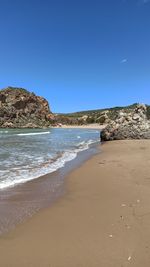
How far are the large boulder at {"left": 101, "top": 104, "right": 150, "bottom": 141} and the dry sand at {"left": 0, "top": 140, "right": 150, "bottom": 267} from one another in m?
19.5

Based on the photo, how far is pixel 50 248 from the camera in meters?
4.10

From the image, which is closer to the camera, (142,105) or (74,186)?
(74,186)

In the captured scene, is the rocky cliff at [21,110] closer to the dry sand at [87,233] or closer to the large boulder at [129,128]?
the large boulder at [129,128]

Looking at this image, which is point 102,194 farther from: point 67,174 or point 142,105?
point 142,105

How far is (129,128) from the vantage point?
1064 inches

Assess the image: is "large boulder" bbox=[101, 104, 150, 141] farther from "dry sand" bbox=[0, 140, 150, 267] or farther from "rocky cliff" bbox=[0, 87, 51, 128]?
"rocky cliff" bbox=[0, 87, 51, 128]

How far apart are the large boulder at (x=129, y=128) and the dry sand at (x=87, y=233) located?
19.5 meters

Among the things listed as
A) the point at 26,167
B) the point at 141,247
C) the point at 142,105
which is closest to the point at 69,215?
the point at 141,247

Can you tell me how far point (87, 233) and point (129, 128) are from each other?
23.0 m

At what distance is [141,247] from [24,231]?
1.77 meters

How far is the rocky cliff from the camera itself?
297 feet

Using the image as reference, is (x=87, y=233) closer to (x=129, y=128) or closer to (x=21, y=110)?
(x=129, y=128)

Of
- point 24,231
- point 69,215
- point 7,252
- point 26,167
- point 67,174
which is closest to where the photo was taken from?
point 7,252

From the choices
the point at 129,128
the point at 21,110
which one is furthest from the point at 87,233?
the point at 21,110
